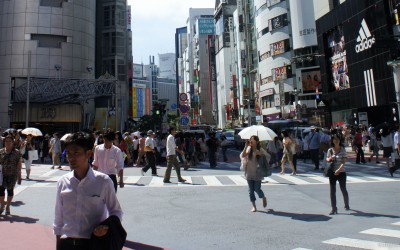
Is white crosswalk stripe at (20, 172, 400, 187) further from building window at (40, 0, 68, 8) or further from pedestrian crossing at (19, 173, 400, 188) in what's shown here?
building window at (40, 0, 68, 8)

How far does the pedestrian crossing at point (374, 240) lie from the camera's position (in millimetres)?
5410

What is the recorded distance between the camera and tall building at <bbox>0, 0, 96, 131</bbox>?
42656 millimetres

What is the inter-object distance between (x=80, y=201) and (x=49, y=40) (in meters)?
46.6

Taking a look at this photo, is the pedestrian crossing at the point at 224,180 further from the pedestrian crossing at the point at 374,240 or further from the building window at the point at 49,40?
the building window at the point at 49,40

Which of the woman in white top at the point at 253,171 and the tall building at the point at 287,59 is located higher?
the tall building at the point at 287,59

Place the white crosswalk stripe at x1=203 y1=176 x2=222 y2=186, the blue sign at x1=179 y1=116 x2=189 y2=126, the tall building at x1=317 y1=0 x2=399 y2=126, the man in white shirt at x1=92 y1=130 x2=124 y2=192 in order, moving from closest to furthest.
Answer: the man in white shirt at x1=92 y1=130 x2=124 y2=192 → the white crosswalk stripe at x1=203 y1=176 x2=222 y2=186 → the blue sign at x1=179 y1=116 x2=189 y2=126 → the tall building at x1=317 y1=0 x2=399 y2=126

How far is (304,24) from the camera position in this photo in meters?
53.1

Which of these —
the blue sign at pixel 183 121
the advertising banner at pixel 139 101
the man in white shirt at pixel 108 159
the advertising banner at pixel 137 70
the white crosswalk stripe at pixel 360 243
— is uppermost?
the advertising banner at pixel 137 70

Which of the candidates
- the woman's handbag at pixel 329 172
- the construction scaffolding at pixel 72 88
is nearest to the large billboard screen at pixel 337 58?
the construction scaffolding at pixel 72 88

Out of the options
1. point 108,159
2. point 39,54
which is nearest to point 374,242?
point 108,159

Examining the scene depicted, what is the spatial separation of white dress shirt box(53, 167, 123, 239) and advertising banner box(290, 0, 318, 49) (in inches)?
2107

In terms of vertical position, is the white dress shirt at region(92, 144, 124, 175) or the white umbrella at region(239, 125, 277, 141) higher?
the white umbrella at region(239, 125, 277, 141)

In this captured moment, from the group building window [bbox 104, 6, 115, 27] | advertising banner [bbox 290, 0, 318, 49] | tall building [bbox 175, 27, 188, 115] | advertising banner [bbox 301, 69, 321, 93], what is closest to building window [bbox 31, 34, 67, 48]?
building window [bbox 104, 6, 115, 27]

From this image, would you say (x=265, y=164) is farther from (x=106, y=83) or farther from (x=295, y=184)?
(x=106, y=83)
